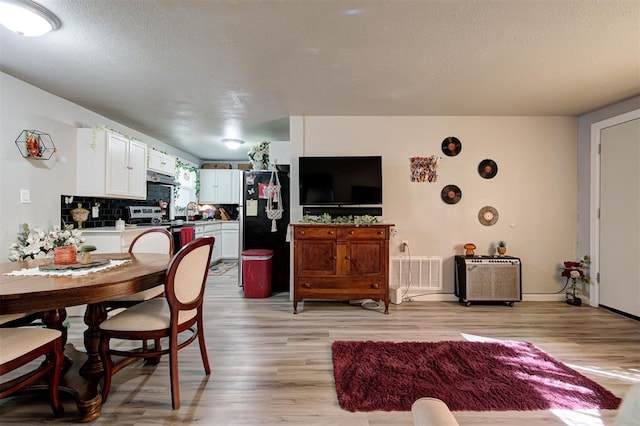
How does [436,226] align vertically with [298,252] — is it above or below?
above

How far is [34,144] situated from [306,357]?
3.34 meters

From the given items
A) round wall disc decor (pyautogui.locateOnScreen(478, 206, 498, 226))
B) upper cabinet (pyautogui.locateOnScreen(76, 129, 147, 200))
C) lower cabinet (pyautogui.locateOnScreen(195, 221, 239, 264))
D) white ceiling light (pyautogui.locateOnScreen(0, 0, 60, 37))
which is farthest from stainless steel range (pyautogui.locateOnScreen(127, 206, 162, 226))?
round wall disc decor (pyautogui.locateOnScreen(478, 206, 498, 226))

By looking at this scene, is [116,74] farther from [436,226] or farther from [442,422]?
[436,226]

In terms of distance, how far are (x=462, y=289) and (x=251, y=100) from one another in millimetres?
3443

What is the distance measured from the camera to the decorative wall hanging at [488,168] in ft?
13.0

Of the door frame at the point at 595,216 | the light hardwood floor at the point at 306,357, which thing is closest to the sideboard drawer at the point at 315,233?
the light hardwood floor at the point at 306,357

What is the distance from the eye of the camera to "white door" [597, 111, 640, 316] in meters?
3.24

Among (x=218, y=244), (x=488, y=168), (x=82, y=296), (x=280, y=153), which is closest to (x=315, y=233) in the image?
(x=280, y=153)

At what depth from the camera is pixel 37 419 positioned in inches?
65.3

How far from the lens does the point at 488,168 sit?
3.95 m

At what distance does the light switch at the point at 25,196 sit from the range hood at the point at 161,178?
1.79 m

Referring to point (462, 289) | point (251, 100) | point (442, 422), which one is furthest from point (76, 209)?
point (462, 289)

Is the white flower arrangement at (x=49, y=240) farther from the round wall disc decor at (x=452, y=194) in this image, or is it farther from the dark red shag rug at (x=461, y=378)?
the round wall disc decor at (x=452, y=194)

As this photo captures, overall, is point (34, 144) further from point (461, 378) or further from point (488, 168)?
point (488, 168)
